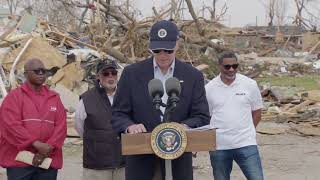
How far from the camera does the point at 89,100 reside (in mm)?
5418

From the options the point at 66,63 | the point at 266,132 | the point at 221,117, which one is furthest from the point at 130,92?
the point at 66,63

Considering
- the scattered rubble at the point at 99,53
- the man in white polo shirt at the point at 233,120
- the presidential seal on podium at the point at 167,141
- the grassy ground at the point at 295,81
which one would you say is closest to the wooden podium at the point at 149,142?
the presidential seal on podium at the point at 167,141

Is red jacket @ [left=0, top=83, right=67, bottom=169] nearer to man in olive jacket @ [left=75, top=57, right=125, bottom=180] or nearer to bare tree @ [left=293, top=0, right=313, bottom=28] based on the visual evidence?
man in olive jacket @ [left=75, top=57, right=125, bottom=180]

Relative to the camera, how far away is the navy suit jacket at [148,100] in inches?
151

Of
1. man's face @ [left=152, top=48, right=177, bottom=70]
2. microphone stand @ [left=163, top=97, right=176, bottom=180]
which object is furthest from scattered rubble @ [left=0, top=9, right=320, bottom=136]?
microphone stand @ [left=163, top=97, right=176, bottom=180]

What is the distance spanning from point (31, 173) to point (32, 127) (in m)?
0.43

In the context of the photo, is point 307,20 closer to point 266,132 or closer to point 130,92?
point 266,132

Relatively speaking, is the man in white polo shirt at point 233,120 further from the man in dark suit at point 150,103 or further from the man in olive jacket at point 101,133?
the man in dark suit at point 150,103

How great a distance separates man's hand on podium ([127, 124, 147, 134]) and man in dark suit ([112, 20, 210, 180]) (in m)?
0.07

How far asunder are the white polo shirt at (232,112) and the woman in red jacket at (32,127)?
59.8 inches

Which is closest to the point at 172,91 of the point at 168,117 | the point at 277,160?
the point at 168,117

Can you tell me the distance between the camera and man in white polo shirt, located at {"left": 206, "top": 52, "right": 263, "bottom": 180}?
18.4 feet

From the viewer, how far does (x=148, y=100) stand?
12.7ft

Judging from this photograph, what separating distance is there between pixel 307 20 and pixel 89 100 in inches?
1862
